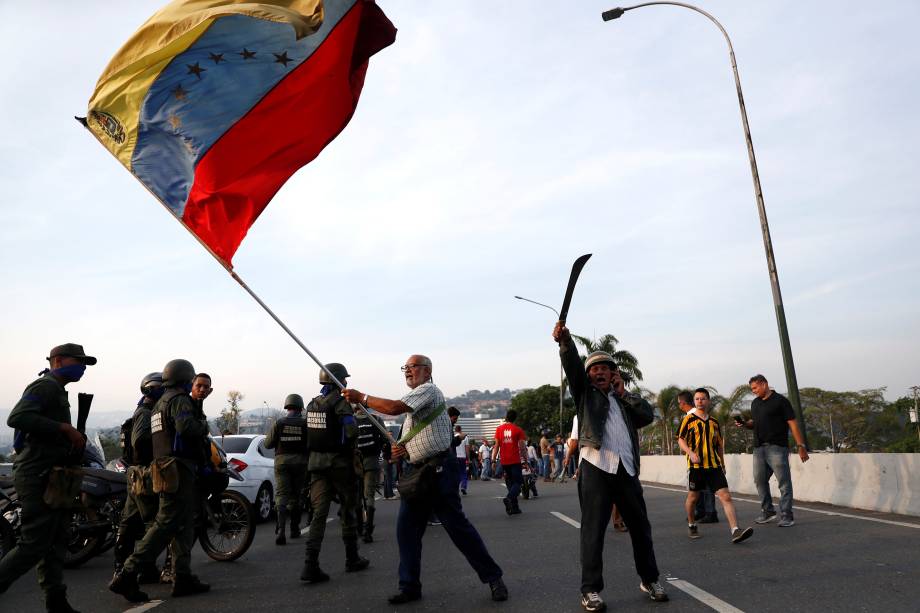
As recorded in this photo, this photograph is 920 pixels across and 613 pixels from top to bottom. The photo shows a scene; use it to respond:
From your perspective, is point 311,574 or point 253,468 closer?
point 311,574

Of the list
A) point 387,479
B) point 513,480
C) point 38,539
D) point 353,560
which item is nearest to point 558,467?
point 387,479

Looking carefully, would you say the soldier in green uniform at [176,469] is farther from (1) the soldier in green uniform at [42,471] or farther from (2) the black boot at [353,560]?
(2) the black boot at [353,560]

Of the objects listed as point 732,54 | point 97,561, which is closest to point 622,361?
point 732,54

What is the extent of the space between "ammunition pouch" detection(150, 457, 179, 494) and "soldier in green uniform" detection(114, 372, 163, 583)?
0.27m

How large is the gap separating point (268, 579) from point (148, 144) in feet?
13.4

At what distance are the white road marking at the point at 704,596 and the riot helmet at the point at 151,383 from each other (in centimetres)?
487

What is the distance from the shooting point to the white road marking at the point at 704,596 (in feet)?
17.7

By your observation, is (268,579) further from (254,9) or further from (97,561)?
(254,9)

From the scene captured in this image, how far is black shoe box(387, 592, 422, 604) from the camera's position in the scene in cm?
612

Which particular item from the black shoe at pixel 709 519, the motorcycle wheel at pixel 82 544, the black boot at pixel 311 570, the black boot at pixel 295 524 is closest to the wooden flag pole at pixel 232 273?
the black boot at pixel 311 570

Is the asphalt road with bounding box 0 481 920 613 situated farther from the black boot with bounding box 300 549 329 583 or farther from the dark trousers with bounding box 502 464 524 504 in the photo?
the dark trousers with bounding box 502 464 524 504

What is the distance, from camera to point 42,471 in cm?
594

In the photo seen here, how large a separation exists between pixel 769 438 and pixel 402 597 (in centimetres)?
637

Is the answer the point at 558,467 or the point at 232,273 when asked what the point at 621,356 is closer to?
the point at 558,467
